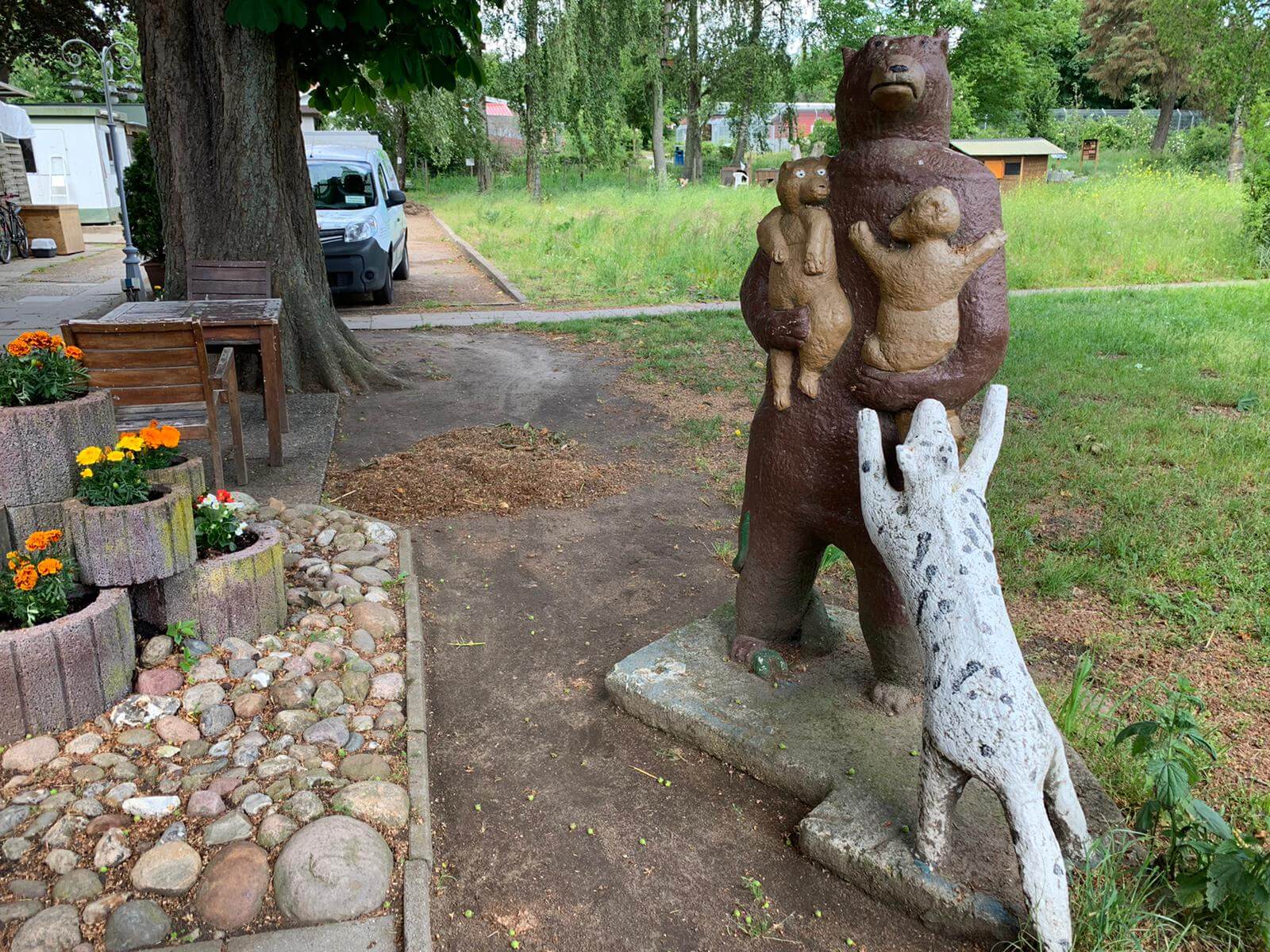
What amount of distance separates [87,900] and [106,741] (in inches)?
28.1

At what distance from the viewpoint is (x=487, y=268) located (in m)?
16.0

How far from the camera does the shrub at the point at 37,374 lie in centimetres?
340

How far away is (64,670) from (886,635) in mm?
2722

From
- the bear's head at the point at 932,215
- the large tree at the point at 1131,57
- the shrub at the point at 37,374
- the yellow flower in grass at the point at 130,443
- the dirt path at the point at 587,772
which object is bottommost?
the dirt path at the point at 587,772

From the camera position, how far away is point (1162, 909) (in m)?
2.36

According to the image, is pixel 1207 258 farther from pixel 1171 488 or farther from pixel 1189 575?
pixel 1189 575

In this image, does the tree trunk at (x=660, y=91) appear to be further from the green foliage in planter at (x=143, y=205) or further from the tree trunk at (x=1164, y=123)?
the tree trunk at (x=1164, y=123)

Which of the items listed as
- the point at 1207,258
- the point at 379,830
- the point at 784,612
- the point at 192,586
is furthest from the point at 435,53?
the point at 1207,258

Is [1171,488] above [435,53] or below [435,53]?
below

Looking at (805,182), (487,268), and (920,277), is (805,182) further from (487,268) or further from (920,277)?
(487,268)

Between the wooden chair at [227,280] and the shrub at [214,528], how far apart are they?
12.4 ft

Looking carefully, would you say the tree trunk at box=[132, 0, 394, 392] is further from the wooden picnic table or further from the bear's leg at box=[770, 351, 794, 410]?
the bear's leg at box=[770, 351, 794, 410]

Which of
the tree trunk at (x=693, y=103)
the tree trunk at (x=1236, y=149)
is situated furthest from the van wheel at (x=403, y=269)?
the tree trunk at (x=1236, y=149)

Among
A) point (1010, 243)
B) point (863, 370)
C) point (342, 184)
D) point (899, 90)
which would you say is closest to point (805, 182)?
point (899, 90)
